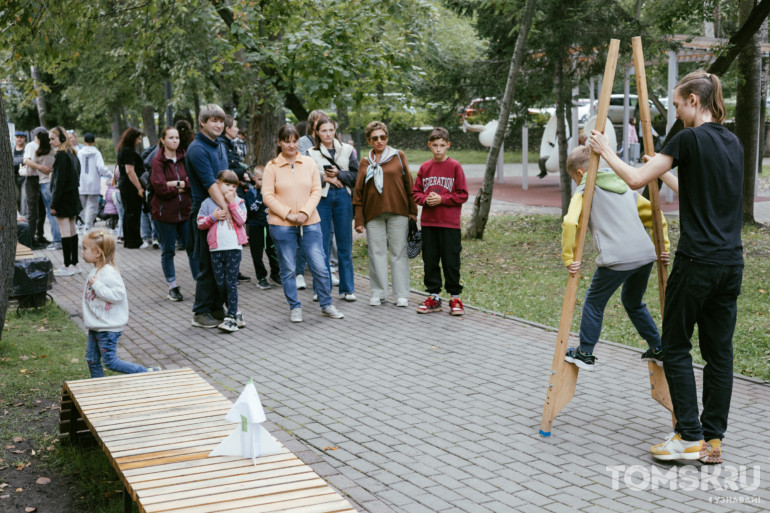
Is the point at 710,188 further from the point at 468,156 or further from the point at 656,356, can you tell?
the point at 468,156

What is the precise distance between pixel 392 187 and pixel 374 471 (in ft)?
15.9

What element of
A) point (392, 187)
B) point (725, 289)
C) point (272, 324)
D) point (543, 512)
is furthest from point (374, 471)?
point (392, 187)

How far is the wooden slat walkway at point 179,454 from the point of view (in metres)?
3.54

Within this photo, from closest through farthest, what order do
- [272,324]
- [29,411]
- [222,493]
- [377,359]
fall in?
[222,493]
[29,411]
[377,359]
[272,324]


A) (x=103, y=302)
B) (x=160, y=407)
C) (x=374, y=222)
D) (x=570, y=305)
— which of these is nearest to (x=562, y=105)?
(x=374, y=222)

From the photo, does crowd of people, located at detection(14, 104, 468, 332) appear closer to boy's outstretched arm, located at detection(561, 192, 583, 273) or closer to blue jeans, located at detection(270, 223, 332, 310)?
blue jeans, located at detection(270, 223, 332, 310)

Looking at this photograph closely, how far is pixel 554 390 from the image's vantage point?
5.45 meters

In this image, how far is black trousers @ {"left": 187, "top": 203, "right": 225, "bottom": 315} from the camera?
8.70 meters

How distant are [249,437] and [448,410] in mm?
2343

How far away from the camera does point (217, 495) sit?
3609 millimetres

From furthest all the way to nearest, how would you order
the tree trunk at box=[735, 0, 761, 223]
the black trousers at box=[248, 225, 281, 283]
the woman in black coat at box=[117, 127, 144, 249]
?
the tree trunk at box=[735, 0, 761, 223], the woman in black coat at box=[117, 127, 144, 249], the black trousers at box=[248, 225, 281, 283]

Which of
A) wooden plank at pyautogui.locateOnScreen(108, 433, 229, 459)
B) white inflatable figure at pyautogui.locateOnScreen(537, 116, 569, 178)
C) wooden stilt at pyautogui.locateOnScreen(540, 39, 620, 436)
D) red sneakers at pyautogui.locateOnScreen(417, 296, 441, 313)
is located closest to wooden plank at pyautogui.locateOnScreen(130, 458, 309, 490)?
wooden plank at pyautogui.locateOnScreen(108, 433, 229, 459)

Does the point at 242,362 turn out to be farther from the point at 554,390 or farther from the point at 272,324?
the point at 554,390

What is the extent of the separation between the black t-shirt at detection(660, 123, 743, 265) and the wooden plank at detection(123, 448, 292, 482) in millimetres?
2541
